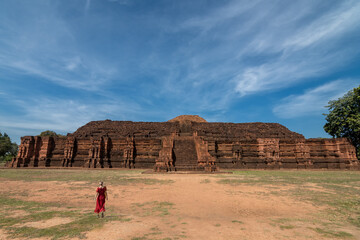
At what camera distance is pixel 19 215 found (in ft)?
18.0

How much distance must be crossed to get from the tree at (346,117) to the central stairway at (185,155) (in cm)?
2177

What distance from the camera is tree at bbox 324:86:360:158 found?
84.6 feet

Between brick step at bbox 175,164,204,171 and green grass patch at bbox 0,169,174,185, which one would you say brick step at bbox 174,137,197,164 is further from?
green grass patch at bbox 0,169,174,185

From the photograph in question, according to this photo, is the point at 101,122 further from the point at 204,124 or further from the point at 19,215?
the point at 19,215

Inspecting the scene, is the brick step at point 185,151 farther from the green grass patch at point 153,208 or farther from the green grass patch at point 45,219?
the green grass patch at point 45,219

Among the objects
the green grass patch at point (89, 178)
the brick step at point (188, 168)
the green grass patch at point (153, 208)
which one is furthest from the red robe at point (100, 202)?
the brick step at point (188, 168)

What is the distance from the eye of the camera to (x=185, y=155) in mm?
23281

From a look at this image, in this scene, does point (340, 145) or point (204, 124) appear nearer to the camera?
point (340, 145)

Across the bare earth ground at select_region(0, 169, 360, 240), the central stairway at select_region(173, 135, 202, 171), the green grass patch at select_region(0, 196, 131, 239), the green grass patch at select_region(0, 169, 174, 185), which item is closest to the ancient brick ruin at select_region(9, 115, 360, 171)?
the central stairway at select_region(173, 135, 202, 171)

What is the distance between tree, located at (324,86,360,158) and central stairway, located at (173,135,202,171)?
21.8 metres

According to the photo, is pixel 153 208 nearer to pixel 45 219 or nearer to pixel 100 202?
pixel 100 202

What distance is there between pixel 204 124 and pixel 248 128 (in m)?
9.44

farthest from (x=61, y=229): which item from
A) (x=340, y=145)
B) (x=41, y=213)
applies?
(x=340, y=145)

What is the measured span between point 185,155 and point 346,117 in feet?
80.1
